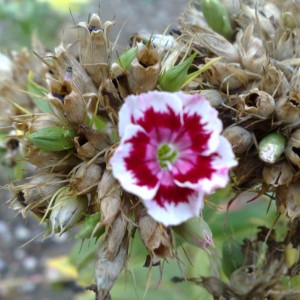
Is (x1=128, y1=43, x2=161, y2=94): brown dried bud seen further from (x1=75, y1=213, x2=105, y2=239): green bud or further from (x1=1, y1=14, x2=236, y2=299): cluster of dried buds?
(x1=75, y1=213, x2=105, y2=239): green bud

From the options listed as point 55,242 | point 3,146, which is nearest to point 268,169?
point 3,146

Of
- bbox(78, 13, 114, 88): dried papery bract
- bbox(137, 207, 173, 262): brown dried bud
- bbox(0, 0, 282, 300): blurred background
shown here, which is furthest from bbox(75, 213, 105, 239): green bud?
bbox(0, 0, 282, 300): blurred background

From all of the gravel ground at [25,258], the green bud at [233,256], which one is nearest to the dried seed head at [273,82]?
the green bud at [233,256]

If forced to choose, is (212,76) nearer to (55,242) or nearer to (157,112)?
(157,112)

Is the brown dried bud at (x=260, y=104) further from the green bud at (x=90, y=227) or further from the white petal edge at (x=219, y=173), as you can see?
the green bud at (x=90, y=227)

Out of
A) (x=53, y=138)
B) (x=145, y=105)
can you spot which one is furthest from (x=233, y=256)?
(x=145, y=105)

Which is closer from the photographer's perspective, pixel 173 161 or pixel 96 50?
pixel 173 161

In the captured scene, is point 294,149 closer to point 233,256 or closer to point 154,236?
point 154,236
